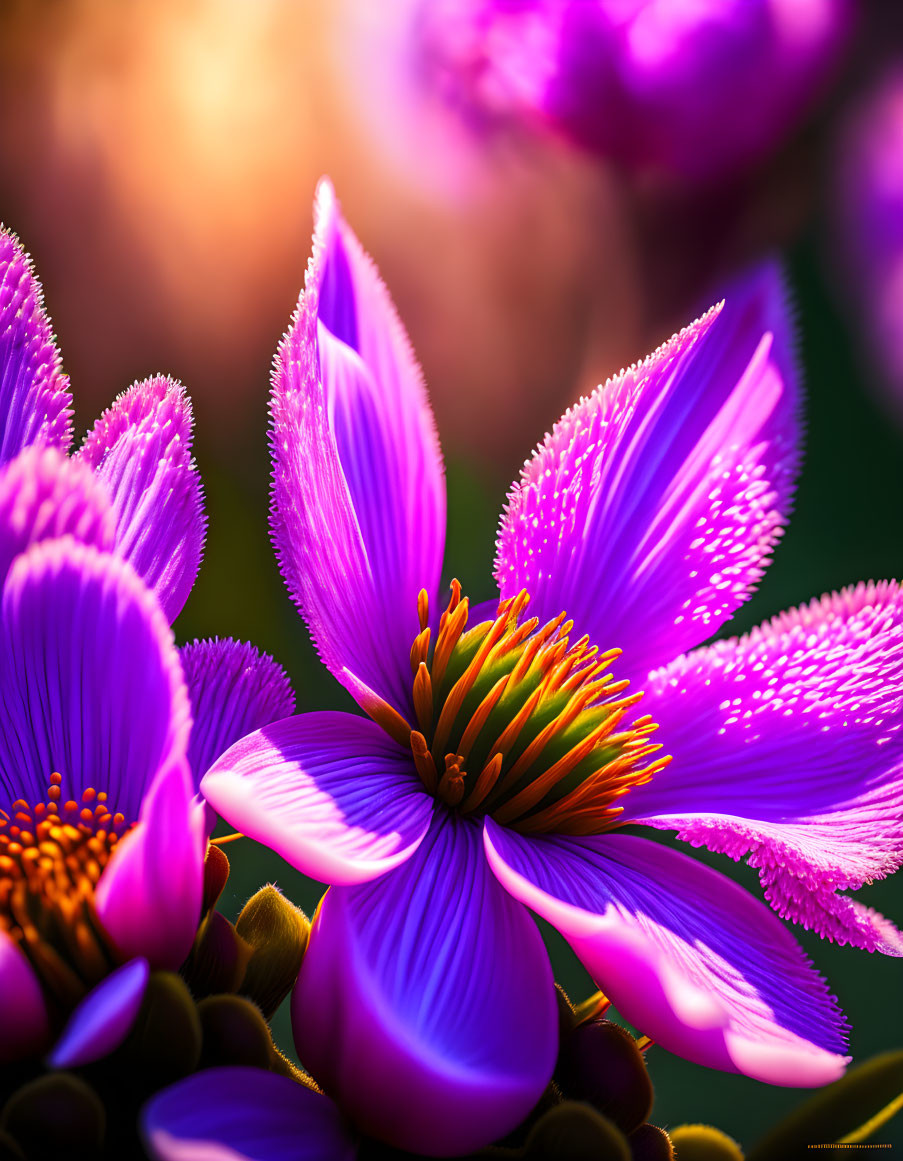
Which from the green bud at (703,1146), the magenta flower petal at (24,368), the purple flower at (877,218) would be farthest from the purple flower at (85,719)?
the purple flower at (877,218)

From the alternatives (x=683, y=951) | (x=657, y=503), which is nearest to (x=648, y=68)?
(x=657, y=503)

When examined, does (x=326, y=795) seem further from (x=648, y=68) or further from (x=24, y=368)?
(x=648, y=68)

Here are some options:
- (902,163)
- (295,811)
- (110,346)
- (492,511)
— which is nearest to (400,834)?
(295,811)

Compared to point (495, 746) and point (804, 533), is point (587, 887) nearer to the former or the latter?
point (495, 746)

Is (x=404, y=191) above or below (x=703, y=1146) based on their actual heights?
above

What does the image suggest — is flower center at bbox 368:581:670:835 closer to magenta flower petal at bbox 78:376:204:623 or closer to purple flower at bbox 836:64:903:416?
magenta flower petal at bbox 78:376:204:623

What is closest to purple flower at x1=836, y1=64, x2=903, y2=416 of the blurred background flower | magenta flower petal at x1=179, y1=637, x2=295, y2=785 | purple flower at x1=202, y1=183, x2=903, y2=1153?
the blurred background flower

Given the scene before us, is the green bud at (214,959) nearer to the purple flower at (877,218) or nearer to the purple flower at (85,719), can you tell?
the purple flower at (85,719)
